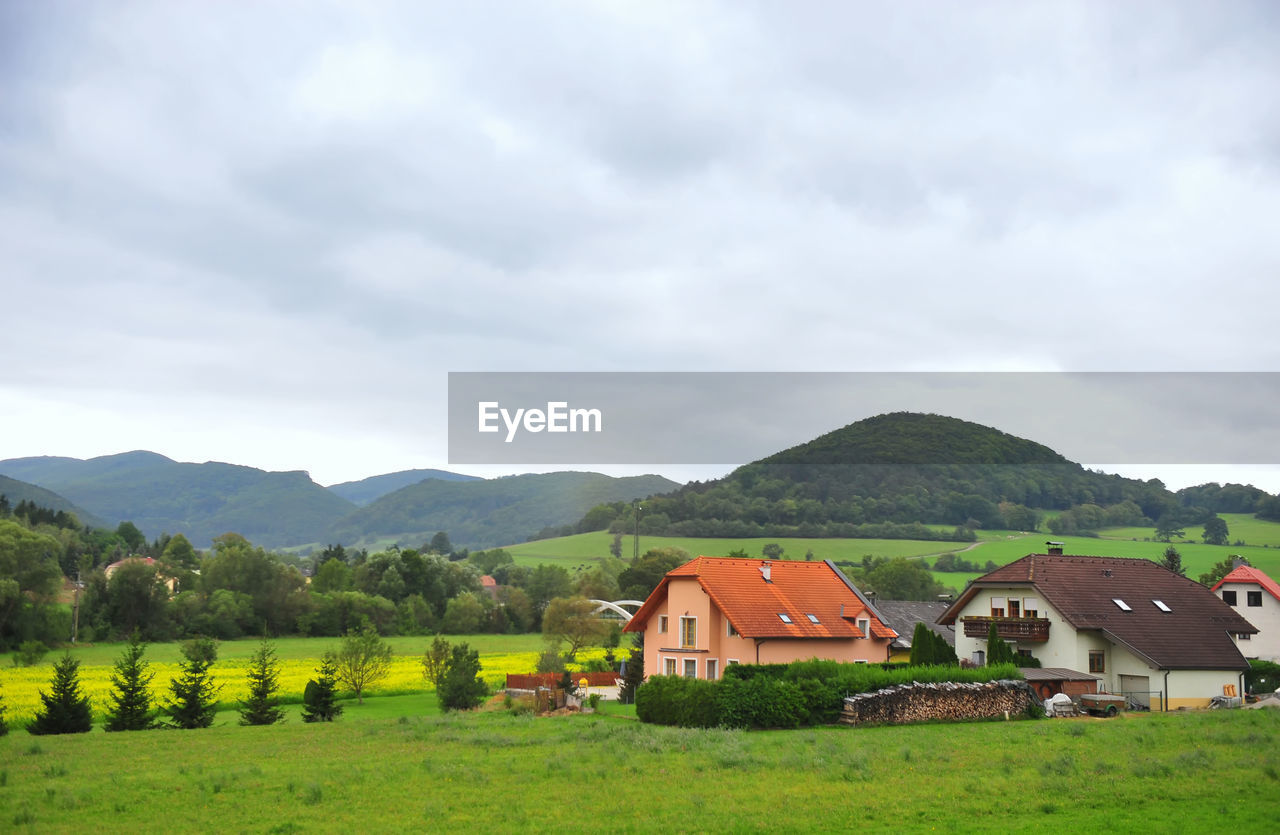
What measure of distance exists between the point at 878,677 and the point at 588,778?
46.9 feet

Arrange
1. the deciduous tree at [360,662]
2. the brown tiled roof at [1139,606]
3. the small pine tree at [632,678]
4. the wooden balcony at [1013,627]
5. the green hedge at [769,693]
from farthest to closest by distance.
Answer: the deciduous tree at [360,662] < the small pine tree at [632,678] < the wooden balcony at [1013,627] < the brown tiled roof at [1139,606] < the green hedge at [769,693]

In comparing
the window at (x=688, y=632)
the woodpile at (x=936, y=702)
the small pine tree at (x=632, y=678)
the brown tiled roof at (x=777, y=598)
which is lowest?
the small pine tree at (x=632, y=678)

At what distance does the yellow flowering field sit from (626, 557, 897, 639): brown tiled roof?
11384 millimetres

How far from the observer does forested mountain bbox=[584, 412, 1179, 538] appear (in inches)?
4683

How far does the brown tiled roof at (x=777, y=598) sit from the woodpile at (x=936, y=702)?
329 inches

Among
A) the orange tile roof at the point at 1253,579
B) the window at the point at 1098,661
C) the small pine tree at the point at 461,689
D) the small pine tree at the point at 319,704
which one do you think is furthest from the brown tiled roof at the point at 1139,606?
the small pine tree at the point at 319,704

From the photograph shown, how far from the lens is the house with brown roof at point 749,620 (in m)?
38.9

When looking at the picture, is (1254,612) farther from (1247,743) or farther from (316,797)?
(316,797)

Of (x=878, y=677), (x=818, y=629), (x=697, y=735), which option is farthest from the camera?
(x=818, y=629)

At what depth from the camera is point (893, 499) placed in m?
126

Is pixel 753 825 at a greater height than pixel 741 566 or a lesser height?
lesser

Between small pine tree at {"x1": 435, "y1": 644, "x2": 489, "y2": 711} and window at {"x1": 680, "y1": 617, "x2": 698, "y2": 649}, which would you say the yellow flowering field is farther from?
window at {"x1": 680, "y1": 617, "x2": 698, "y2": 649}

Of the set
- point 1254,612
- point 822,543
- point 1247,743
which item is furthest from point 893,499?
point 1247,743

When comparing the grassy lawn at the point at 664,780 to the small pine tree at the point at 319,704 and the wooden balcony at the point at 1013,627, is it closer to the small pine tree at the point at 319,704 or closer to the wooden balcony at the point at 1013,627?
the small pine tree at the point at 319,704
